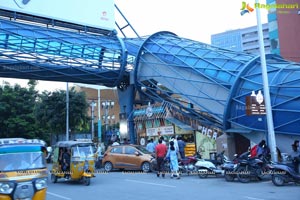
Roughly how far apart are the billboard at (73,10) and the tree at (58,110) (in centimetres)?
722

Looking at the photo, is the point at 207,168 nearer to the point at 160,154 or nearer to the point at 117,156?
the point at 160,154

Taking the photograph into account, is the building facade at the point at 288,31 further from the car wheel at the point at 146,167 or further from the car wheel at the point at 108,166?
the car wheel at the point at 108,166

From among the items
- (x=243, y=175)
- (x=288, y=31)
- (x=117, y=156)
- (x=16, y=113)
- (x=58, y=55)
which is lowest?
(x=243, y=175)

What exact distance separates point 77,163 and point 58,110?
21.0m

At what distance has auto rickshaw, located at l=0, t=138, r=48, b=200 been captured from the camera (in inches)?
308

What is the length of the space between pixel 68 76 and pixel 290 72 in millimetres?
17290

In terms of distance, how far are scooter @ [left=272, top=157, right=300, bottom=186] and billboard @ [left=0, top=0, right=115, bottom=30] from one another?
78.2ft

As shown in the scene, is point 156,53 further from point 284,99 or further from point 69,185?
point 69,185

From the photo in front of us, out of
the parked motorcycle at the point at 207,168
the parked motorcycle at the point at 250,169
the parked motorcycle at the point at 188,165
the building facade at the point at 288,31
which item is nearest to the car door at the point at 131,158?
the parked motorcycle at the point at 188,165

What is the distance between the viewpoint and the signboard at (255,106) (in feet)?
54.4

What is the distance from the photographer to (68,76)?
28.8m

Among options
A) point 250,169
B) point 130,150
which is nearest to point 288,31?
point 130,150

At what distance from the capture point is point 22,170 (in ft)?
27.8

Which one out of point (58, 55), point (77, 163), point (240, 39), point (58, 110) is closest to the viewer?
point (77, 163)
